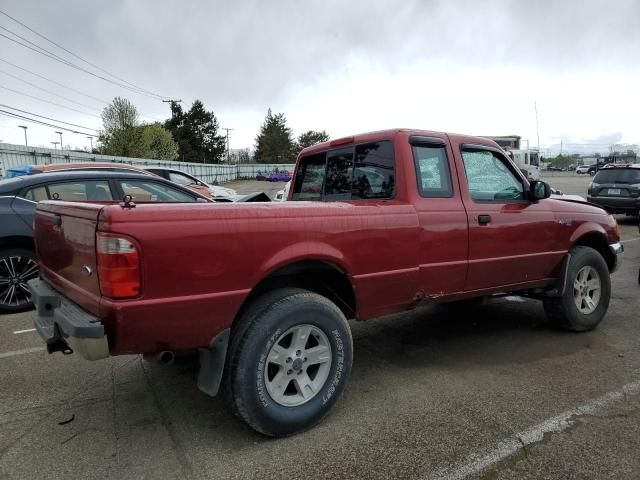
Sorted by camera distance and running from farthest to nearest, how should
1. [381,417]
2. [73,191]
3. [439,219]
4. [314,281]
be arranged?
1. [73,191]
2. [439,219]
3. [314,281]
4. [381,417]

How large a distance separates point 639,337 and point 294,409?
3.68 meters

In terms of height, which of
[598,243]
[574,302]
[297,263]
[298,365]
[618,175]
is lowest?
[574,302]

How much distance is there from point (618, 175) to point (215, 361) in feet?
48.2

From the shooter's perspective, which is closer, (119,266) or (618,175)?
(119,266)

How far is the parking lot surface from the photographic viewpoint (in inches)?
103

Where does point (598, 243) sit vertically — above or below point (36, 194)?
below

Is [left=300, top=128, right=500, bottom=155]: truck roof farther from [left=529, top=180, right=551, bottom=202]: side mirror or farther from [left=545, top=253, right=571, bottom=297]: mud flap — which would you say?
[left=545, top=253, right=571, bottom=297]: mud flap

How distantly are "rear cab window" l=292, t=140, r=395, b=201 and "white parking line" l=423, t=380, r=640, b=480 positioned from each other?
1823 mm

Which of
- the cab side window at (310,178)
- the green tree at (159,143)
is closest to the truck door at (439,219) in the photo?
the cab side window at (310,178)

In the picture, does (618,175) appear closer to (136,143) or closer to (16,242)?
(16,242)

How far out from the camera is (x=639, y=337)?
466 centimetres

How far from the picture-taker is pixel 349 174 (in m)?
4.12

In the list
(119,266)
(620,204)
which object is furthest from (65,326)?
(620,204)

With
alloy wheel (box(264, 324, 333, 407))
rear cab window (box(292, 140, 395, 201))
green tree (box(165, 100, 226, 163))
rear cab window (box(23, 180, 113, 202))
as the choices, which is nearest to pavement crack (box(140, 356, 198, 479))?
alloy wheel (box(264, 324, 333, 407))
